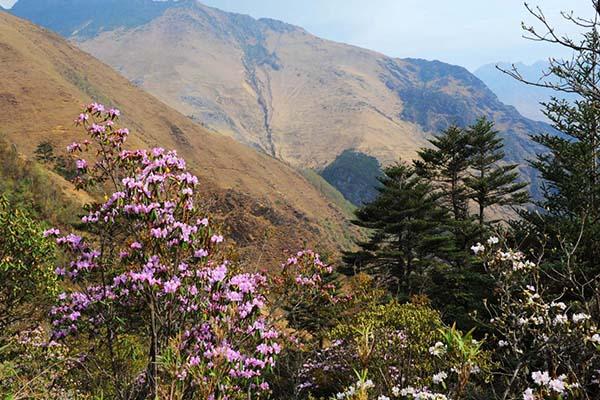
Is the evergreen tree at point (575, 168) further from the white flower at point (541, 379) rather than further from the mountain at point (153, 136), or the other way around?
the mountain at point (153, 136)

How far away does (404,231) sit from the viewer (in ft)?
79.3

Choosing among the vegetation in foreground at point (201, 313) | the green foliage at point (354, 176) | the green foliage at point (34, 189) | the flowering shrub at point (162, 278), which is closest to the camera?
the vegetation in foreground at point (201, 313)

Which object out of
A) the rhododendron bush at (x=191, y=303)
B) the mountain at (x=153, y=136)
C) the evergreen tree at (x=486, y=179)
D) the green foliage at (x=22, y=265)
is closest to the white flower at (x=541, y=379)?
the rhododendron bush at (x=191, y=303)

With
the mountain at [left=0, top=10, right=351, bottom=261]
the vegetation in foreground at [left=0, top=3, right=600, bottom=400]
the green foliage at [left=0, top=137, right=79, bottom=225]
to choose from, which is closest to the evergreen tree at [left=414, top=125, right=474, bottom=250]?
the mountain at [left=0, top=10, right=351, bottom=261]

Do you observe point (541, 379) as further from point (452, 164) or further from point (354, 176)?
point (354, 176)

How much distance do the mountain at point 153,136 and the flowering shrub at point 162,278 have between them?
25.4 m

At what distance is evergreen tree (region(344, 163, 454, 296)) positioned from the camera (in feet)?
76.3

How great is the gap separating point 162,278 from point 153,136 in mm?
79723

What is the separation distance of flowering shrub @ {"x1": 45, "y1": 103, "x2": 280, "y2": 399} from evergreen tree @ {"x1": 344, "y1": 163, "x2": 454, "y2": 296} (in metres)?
18.3

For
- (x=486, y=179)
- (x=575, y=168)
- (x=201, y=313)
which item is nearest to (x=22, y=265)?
(x=201, y=313)

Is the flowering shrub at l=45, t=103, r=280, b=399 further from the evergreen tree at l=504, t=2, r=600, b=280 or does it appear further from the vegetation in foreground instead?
the evergreen tree at l=504, t=2, r=600, b=280

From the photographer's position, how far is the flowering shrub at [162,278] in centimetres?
460

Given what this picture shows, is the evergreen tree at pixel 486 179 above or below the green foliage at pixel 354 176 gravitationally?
above

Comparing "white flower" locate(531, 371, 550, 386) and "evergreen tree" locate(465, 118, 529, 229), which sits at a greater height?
"evergreen tree" locate(465, 118, 529, 229)
